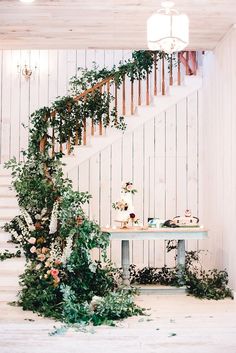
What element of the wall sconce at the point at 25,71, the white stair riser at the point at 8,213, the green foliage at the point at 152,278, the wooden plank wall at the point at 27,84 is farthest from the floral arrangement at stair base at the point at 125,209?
the wall sconce at the point at 25,71

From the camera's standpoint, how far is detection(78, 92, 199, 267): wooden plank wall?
364 inches

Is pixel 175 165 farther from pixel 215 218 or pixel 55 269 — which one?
pixel 55 269

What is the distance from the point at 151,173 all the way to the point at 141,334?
4.43 meters

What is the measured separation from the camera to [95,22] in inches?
258

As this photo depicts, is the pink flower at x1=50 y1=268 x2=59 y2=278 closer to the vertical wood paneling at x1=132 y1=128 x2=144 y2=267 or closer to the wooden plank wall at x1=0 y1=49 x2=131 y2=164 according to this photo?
the vertical wood paneling at x1=132 y1=128 x2=144 y2=267

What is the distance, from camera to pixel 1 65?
36.2 ft

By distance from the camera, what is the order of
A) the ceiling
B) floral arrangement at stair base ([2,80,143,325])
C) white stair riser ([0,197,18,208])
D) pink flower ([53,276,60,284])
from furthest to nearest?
1. white stair riser ([0,197,18,208])
2. pink flower ([53,276,60,284])
3. the ceiling
4. floral arrangement at stair base ([2,80,143,325])

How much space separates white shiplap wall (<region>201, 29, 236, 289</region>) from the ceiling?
43cm

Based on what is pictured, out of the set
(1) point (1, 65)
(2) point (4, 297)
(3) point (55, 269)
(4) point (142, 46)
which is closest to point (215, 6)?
(4) point (142, 46)

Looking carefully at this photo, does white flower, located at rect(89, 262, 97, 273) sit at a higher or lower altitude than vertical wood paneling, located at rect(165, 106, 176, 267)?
lower

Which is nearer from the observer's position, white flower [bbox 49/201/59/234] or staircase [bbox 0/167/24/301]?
staircase [bbox 0/167/24/301]

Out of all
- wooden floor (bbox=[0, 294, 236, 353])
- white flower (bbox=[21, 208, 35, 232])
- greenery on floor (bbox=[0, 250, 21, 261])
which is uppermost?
white flower (bbox=[21, 208, 35, 232])

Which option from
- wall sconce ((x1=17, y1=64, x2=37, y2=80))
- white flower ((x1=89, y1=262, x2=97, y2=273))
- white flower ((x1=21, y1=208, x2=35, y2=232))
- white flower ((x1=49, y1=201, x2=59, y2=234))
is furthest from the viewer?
wall sconce ((x1=17, y1=64, x2=37, y2=80))

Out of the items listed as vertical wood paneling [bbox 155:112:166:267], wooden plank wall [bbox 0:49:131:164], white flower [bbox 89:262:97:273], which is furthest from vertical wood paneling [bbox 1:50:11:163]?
white flower [bbox 89:262:97:273]
